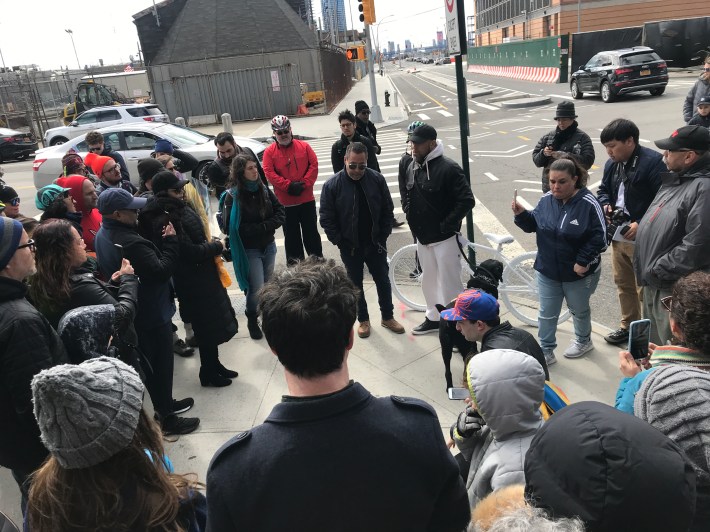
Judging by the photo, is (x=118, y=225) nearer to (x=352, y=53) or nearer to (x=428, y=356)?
(x=428, y=356)

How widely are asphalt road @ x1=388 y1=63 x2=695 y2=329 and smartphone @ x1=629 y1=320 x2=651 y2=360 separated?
2.94 m

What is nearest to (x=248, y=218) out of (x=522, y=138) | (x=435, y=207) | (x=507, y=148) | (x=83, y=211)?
(x=83, y=211)

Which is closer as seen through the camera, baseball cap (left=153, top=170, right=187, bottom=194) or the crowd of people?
the crowd of people

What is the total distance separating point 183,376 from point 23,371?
2490mm

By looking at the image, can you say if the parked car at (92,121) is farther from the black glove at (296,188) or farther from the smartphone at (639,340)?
the smartphone at (639,340)

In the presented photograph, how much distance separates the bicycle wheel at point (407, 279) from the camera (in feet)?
18.3

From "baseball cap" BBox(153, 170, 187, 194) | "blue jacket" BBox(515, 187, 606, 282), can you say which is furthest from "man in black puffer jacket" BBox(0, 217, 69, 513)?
"blue jacket" BBox(515, 187, 606, 282)

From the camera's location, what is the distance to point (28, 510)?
1.55m

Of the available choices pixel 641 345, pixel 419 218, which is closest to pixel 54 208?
pixel 419 218

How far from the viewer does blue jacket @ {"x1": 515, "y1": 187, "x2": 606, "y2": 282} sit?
3.83m

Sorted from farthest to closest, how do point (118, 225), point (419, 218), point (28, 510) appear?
point (419, 218) → point (118, 225) → point (28, 510)

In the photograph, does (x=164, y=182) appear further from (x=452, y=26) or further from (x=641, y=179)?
(x=641, y=179)

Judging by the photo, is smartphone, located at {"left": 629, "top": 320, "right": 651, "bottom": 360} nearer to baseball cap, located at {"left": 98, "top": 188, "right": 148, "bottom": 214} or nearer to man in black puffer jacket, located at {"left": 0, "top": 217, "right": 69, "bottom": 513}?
man in black puffer jacket, located at {"left": 0, "top": 217, "right": 69, "bottom": 513}

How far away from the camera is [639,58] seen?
1878cm
